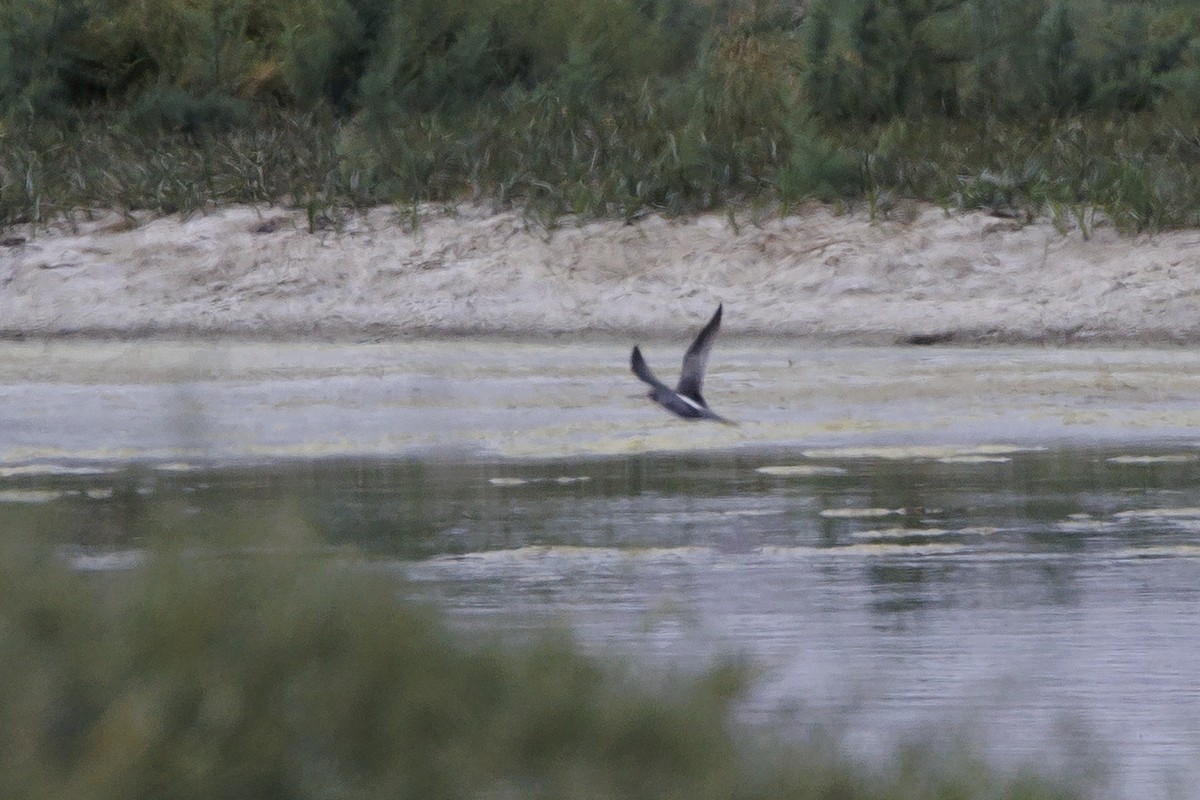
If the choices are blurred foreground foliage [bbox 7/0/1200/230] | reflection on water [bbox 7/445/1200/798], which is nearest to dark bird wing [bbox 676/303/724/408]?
reflection on water [bbox 7/445/1200/798]

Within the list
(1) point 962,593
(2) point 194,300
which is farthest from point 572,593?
(2) point 194,300

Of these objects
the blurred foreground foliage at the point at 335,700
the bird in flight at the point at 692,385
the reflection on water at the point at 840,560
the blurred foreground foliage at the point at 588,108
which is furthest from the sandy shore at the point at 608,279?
the blurred foreground foliage at the point at 335,700

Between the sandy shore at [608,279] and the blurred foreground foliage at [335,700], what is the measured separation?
430 inches

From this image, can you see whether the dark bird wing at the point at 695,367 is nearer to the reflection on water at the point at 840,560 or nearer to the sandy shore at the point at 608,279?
the reflection on water at the point at 840,560

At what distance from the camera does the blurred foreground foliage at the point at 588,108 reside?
16.4 m

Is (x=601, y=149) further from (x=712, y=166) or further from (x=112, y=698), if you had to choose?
(x=112, y=698)

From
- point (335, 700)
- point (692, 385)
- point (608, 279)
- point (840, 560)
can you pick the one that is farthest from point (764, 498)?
point (335, 700)

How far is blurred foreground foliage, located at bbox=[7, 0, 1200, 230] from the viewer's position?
53.8 ft

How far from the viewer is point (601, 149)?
56.2 feet

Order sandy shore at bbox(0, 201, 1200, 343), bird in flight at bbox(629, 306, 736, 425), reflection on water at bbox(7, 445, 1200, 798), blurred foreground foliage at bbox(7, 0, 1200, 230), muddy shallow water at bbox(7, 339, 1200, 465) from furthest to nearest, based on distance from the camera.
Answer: blurred foreground foliage at bbox(7, 0, 1200, 230), sandy shore at bbox(0, 201, 1200, 343), muddy shallow water at bbox(7, 339, 1200, 465), bird in flight at bbox(629, 306, 736, 425), reflection on water at bbox(7, 445, 1200, 798)

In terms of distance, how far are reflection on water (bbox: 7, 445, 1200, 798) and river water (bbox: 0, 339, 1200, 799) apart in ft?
0.07

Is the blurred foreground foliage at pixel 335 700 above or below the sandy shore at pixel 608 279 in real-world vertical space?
below

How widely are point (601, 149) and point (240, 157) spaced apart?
2.81 meters

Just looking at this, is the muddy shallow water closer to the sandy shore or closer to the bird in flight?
the sandy shore
